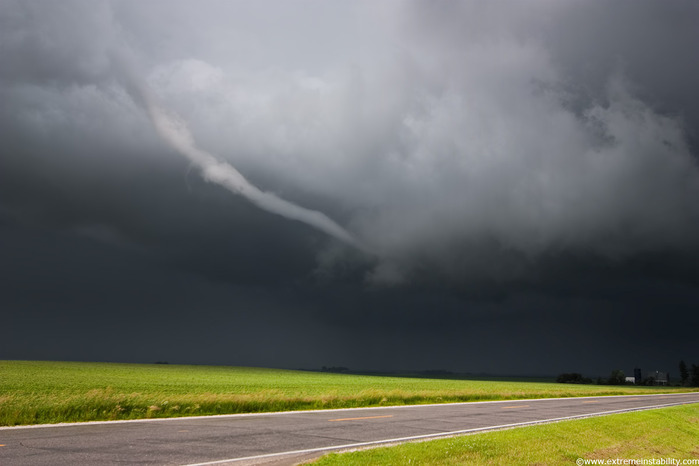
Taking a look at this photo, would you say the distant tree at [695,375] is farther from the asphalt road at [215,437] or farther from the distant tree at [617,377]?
the asphalt road at [215,437]

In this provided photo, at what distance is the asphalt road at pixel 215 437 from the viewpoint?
11.6m

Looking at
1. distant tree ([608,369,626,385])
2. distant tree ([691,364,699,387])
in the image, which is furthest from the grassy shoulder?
distant tree ([691,364,699,387])

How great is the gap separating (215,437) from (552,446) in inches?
412

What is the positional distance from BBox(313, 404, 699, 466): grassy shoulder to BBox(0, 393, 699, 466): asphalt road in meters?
1.81

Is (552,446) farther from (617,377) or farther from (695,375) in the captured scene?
(695,375)

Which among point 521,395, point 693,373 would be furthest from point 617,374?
point 521,395

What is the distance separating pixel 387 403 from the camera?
31.8 metres

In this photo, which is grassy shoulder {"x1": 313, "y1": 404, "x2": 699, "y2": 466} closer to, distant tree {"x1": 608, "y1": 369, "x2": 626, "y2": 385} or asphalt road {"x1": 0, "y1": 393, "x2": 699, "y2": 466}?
asphalt road {"x1": 0, "y1": 393, "x2": 699, "y2": 466}

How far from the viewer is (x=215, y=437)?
49.1ft

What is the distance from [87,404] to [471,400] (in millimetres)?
30118

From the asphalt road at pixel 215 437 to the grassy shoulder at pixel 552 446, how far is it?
71.2 inches

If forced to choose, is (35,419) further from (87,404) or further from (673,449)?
(673,449)

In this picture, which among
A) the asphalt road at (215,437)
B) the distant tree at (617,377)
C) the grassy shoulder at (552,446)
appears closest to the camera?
the asphalt road at (215,437)

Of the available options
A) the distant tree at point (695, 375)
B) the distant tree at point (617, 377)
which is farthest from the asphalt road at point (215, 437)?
the distant tree at point (695, 375)
